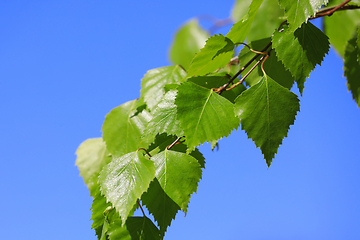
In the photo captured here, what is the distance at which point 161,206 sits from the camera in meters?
0.47

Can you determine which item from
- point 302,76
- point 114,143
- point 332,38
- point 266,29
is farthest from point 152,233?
point 332,38

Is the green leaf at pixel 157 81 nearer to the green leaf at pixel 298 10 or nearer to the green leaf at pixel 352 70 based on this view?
the green leaf at pixel 298 10

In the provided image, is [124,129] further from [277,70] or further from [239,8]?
[239,8]

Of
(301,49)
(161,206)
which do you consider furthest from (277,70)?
(161,206)

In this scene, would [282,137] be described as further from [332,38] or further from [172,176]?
[332,38]

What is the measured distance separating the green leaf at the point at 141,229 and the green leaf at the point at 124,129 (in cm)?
19

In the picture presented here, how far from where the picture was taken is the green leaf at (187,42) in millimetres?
1029

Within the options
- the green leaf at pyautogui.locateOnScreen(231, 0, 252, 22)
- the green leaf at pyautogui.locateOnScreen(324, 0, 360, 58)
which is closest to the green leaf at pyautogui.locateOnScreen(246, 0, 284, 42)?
the green leaf at pyautogui.locateOnScreen(231, 0, 252, 22)

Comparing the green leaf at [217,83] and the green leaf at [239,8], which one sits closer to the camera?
the green leaf at [217,83]

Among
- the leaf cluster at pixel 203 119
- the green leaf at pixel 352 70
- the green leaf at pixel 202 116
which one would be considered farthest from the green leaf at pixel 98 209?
the green leaf at pixel 352 70

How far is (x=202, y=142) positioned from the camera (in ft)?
1.54

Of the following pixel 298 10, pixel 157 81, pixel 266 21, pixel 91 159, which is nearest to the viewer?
pixel 298 10

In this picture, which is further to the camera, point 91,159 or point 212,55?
point 91,159

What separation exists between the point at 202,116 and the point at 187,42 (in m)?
0.63
